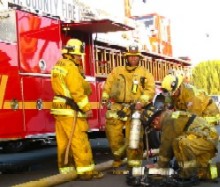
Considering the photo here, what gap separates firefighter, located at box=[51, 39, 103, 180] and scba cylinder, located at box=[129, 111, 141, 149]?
1.97 ft

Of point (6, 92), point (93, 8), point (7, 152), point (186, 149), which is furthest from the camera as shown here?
point (7, 152)

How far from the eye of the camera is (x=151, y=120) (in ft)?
21.7

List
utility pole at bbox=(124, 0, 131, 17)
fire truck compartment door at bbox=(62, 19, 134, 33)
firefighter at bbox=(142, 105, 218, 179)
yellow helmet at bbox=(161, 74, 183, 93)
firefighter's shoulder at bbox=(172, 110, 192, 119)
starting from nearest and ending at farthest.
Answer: firefighter at bbox=(142, 105, 218, 179)
firefighter's shoulder at bbox=(172, 110, 192, 119)
yellow helmet at bbox=(161, 74, 183, 93)
fire truck compartment door at bbox=(62, 19, 134, 33)
utility pole at bbox=(124, 0, 131, 17)

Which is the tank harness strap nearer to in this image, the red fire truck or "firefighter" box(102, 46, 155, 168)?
the red fire truck

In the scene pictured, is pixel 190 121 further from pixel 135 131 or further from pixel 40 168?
pixel 40 168

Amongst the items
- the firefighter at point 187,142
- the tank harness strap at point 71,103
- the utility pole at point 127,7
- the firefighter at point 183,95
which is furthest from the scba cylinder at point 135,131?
the utility pole at point 127,7

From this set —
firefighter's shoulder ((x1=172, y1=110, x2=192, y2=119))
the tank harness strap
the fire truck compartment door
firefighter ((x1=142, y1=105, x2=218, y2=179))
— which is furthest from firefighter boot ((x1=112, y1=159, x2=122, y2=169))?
the fire truck compartment door

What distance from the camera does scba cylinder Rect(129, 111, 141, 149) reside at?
7020 millimetres

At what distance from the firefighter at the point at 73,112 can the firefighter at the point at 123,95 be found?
0.75 meters

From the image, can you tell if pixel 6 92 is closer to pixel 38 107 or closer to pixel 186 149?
pixel 38 107

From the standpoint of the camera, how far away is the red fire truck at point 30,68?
23.3 ft

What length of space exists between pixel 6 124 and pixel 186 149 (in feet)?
8.04

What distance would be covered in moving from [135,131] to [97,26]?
8.19 feet

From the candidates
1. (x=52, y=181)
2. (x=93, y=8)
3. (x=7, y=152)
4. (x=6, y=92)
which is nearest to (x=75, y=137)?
(x=52, y=181)
